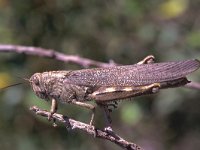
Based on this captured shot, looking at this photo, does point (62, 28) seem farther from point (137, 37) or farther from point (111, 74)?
point (111, 74)

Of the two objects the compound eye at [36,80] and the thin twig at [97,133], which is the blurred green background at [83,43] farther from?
the thin twig at [97,133]

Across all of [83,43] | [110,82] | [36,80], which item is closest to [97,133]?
[110,82]

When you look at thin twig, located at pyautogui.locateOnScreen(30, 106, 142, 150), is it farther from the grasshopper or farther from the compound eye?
the compound eye

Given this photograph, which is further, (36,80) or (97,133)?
(36,80)

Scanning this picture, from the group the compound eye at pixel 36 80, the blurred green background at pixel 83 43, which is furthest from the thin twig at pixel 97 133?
the blurred green background at pixel 83 43

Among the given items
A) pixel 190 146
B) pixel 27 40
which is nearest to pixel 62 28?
pixel 27 40

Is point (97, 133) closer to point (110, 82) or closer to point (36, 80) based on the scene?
point (110, 82)
